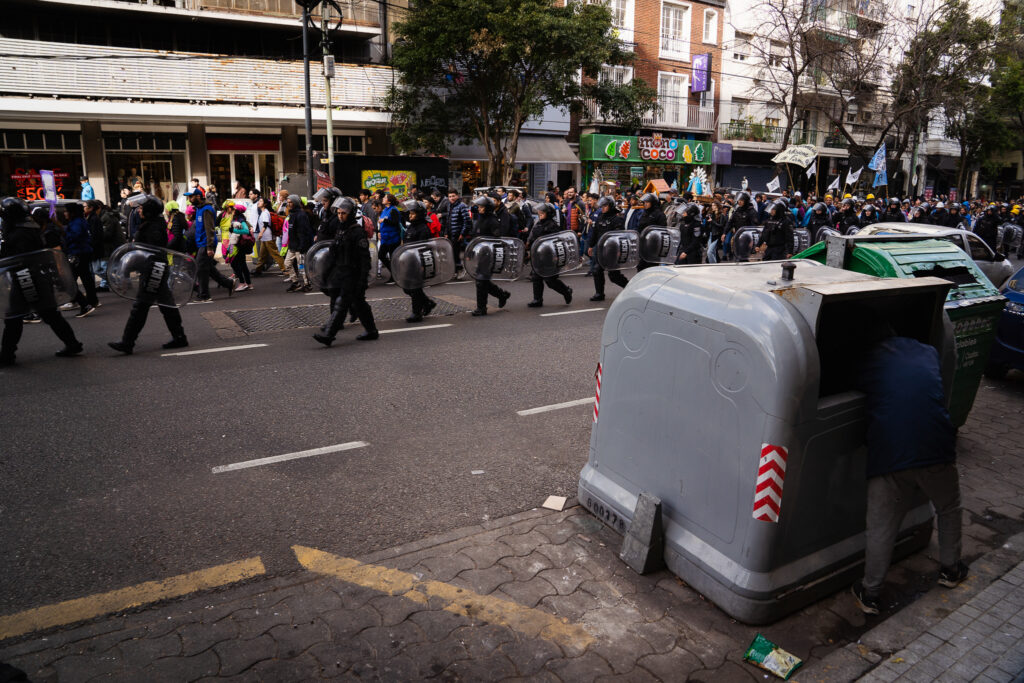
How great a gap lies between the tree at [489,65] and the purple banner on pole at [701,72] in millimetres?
8662

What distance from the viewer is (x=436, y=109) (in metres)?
23.2

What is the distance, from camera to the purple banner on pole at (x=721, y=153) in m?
33.6

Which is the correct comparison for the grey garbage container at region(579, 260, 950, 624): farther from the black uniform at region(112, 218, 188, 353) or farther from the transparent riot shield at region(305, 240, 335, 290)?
the black uniform at region(112, 218, 188, 353)

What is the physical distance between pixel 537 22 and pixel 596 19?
243 centimetres

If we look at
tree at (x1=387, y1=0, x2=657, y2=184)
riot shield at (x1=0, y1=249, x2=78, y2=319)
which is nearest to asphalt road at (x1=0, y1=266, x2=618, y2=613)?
riot shield at (x1=0, y1=249, x2=78, y2=319)

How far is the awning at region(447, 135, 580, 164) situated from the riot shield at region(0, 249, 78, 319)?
18.4 m

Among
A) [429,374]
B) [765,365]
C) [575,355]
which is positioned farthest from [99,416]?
[765,365]

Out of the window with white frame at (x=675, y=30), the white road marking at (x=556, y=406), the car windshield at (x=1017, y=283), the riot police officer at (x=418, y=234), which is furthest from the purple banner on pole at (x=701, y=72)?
the white road marking at (x=556, y=406)

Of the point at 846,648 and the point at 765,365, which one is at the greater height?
the point at 765,365

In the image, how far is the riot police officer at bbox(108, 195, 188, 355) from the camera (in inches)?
324

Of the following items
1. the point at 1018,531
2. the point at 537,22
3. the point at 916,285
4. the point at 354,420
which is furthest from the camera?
the point at 537,22

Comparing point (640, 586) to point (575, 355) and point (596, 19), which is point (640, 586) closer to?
point (575, 355)

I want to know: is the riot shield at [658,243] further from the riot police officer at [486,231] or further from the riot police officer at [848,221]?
the riot police officer at [848,221]

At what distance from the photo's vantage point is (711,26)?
Answer: 3294cm
